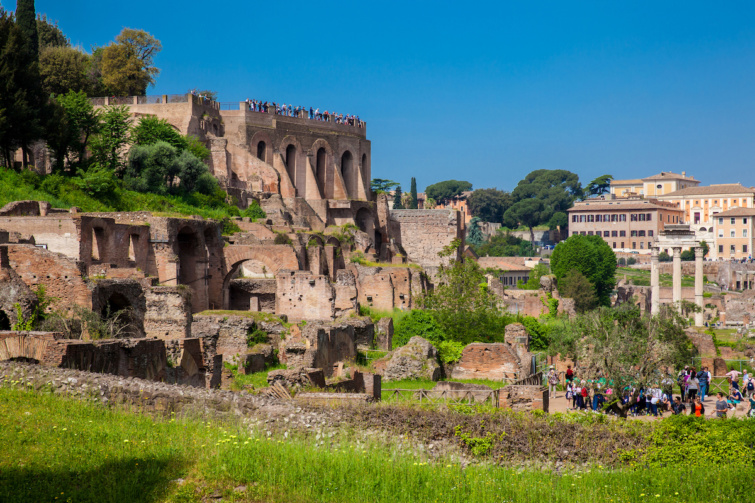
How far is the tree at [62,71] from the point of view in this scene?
50344 mm

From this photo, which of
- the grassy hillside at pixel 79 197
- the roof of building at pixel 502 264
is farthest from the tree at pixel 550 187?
the grassy hillside at pixel 79 197

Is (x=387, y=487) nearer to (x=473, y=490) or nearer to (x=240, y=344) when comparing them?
(x=473, y=490)

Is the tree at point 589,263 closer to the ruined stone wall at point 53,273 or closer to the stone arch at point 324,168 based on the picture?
the stone arch at point 324,168

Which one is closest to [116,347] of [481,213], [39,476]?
[39,476]

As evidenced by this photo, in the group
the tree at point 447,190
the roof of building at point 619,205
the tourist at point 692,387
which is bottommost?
the tourist at point 692,387

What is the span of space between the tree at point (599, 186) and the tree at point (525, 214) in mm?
7786

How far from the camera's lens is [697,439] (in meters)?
11.8

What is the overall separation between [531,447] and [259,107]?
50.7 meters

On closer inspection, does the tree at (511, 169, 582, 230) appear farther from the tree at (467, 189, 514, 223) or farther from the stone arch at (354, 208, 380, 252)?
the stone arch at (354, 208, 380, 252)

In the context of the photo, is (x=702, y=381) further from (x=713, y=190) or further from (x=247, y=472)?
(x=713, y=190)

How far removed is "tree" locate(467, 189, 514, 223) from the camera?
141 m

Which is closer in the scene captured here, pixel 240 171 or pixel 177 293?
pixel 177 293

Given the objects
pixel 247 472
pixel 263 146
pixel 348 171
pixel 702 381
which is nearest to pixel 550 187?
pixel 348 171

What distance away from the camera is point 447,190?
502 ft
